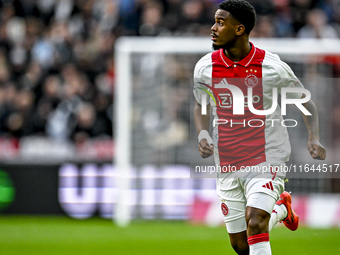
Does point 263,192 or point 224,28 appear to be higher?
point 224,28

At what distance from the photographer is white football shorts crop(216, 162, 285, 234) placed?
14.6 feet

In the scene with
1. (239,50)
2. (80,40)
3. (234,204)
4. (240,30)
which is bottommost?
(234,204)

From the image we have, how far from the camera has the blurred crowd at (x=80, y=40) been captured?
11258mm

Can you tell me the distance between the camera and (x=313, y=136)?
4586 mm

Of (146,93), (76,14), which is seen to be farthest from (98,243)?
(76,14)

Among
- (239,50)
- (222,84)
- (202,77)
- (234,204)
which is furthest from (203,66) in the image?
(234,204)

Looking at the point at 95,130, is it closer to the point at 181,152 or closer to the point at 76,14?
the point at 181,152

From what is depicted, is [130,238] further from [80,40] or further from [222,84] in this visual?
[80,40]

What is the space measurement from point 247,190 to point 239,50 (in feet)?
3.45

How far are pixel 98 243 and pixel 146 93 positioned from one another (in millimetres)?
2924

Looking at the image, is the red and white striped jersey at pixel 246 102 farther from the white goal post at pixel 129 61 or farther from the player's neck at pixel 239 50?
the white goal post at pixel 129 61

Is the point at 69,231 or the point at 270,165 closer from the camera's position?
the point at 270,165

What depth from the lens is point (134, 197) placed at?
391 inches

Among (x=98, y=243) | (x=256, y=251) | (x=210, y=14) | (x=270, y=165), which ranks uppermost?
(x=210, y=14)
